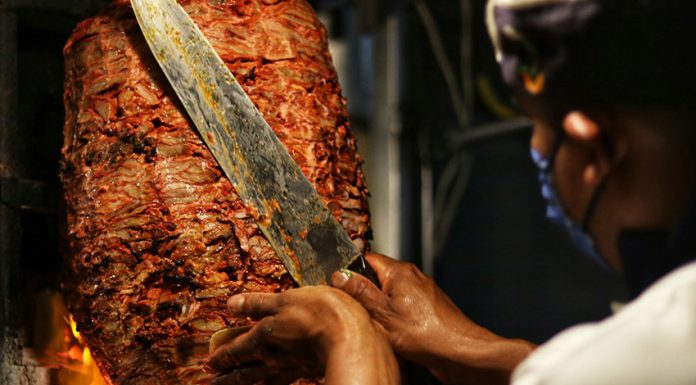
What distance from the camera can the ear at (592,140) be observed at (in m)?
1.99

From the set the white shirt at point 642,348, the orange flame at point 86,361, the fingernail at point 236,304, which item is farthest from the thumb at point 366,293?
the orange flame at point 86,361

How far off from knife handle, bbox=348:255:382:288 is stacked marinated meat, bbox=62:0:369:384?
0.15 m

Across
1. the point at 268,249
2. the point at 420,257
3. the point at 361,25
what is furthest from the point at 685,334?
the point at 361,25

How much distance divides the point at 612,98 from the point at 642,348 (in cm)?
50

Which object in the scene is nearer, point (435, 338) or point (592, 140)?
point (592, 140)

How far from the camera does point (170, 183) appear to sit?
111 inches

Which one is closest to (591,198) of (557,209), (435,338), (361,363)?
(557,209)

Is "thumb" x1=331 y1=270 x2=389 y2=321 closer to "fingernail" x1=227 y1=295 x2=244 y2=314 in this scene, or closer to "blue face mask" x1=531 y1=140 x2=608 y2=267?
"fingernail" x1=227 y1=295 x2=244 y2=314

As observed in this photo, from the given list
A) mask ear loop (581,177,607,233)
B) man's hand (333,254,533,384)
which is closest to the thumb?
man's hand (333,254,533,384)

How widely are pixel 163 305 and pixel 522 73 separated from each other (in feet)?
4.00

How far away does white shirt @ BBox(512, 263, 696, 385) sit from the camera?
1.69 metres

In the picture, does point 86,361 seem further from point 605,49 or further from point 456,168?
point 456,168

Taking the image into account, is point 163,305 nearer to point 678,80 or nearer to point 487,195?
point 678,80

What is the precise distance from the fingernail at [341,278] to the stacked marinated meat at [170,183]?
150 millimetres
